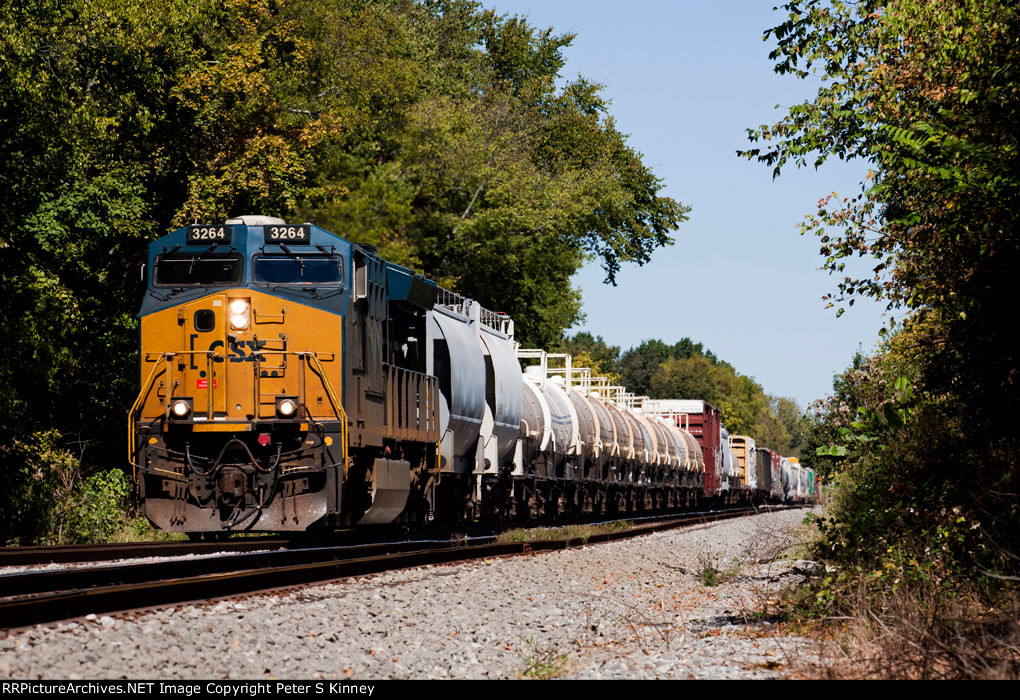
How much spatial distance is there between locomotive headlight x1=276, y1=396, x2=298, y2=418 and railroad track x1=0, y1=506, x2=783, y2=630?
5.73ft

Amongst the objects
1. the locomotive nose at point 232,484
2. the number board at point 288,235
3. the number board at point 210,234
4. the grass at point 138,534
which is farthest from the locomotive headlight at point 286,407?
the grass at point 138,534

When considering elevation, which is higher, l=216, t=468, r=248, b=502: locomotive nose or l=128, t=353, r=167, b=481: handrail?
l=128, t=353, r=167, b=481: handrail

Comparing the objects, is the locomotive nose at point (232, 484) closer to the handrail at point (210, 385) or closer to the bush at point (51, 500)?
the handrail at point (210, 385)

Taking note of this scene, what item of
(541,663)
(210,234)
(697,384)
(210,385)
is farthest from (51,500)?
(697,384)

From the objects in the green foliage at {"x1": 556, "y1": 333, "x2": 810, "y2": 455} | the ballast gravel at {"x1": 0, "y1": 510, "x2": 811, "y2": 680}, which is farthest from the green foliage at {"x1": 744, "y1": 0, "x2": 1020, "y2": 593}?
the green foliage at {"x1": 556, "y1": 333, "x2": 810, "y2": 455}

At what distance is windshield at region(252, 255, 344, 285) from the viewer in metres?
15.3

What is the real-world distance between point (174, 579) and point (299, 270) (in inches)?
205

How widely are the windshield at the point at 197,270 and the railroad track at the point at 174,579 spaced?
3717mm

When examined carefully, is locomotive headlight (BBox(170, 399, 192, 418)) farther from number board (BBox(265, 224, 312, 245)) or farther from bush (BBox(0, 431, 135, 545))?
bush (BBox(0, 431, 135, 545))

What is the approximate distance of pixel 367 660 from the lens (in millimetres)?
8188

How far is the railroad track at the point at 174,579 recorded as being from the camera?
862 centimetres

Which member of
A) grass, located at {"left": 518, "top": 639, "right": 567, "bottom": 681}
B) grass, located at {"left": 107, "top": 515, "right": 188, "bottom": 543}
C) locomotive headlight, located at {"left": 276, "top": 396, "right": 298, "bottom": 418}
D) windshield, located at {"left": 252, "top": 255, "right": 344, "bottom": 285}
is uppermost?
windshield, located at {"left": 252, "top": 255, "right": 344, "bottom": 285}

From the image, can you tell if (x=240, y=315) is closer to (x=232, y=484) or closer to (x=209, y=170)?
(x=232, y=484)
